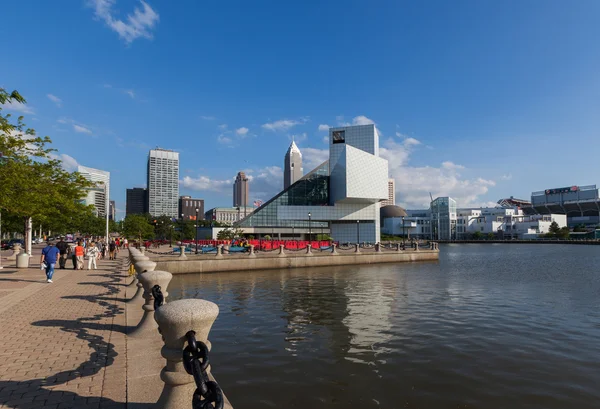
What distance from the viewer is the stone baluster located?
13.3 ft

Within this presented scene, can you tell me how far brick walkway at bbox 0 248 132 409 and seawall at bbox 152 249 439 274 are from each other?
16992 mm

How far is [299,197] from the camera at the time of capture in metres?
105

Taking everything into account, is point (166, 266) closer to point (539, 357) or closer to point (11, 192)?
point (11, 192)

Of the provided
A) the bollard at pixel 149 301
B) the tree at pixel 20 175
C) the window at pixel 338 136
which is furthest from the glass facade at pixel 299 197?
the bollard at pixel 149 301

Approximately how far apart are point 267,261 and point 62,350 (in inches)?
1114

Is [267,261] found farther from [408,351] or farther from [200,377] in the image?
[200,377]

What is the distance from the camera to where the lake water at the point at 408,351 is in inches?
269

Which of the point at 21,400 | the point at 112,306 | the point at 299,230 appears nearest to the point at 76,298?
the point at 112,306

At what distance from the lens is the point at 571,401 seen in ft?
21.9

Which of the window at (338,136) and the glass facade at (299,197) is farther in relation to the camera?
the window at (338,136)

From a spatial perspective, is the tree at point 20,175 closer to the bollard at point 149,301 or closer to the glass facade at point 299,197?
the bollard at point 149,301

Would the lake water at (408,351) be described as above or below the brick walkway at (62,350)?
below

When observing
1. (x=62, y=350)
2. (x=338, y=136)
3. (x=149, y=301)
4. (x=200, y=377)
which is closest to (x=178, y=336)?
(x=200, y=377)

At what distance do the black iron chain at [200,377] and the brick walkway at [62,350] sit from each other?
1.76 meters
